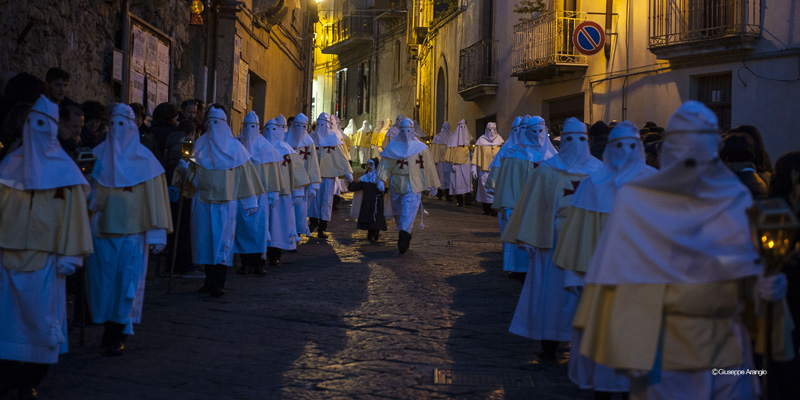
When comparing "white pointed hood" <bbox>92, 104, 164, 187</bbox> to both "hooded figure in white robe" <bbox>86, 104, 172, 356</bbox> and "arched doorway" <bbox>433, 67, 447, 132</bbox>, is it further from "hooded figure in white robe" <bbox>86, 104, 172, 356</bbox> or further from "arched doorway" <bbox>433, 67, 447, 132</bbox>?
"arched doorway" <bbox>433, 67, 447, 132</bbox>

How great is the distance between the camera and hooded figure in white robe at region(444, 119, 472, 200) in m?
25.2

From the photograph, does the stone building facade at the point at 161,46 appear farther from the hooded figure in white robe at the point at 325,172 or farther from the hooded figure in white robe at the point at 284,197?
the hooded figure in white robe at the point at 325,172

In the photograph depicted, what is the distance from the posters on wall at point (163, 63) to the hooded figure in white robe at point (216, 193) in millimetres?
5252

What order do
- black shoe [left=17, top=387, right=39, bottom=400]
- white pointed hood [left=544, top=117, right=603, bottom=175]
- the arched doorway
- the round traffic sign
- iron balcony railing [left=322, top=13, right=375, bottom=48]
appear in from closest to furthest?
black shoe [left=17, top=387, right=39, bottom=400] < white pointed hood [left=544, top=117, right=603, bottom=175] < the round traffic sign < the arched doorway < iron balcony railing [left=322, top=13, right=375, bottom=48]

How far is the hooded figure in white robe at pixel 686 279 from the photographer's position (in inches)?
147

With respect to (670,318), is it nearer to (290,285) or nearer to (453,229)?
(290,285)

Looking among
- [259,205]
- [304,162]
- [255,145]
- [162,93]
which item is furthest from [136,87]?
[259,205]

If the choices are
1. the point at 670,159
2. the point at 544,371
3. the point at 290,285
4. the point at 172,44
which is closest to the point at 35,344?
the point at 544,371

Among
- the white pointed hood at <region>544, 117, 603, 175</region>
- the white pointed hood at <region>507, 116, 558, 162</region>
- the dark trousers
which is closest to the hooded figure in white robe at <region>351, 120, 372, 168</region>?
the white pointed hood at <region>507, 116, 558, 162</region>

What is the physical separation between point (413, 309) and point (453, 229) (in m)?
8.76

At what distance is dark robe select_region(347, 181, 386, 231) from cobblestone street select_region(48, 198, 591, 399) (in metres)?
3.46

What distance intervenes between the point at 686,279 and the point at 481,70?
82.8ft

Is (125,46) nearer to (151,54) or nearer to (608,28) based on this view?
(151,54)

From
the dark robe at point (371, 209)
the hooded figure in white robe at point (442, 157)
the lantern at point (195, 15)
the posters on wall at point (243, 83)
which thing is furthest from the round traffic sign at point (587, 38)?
the lantern at point (195, 15)
